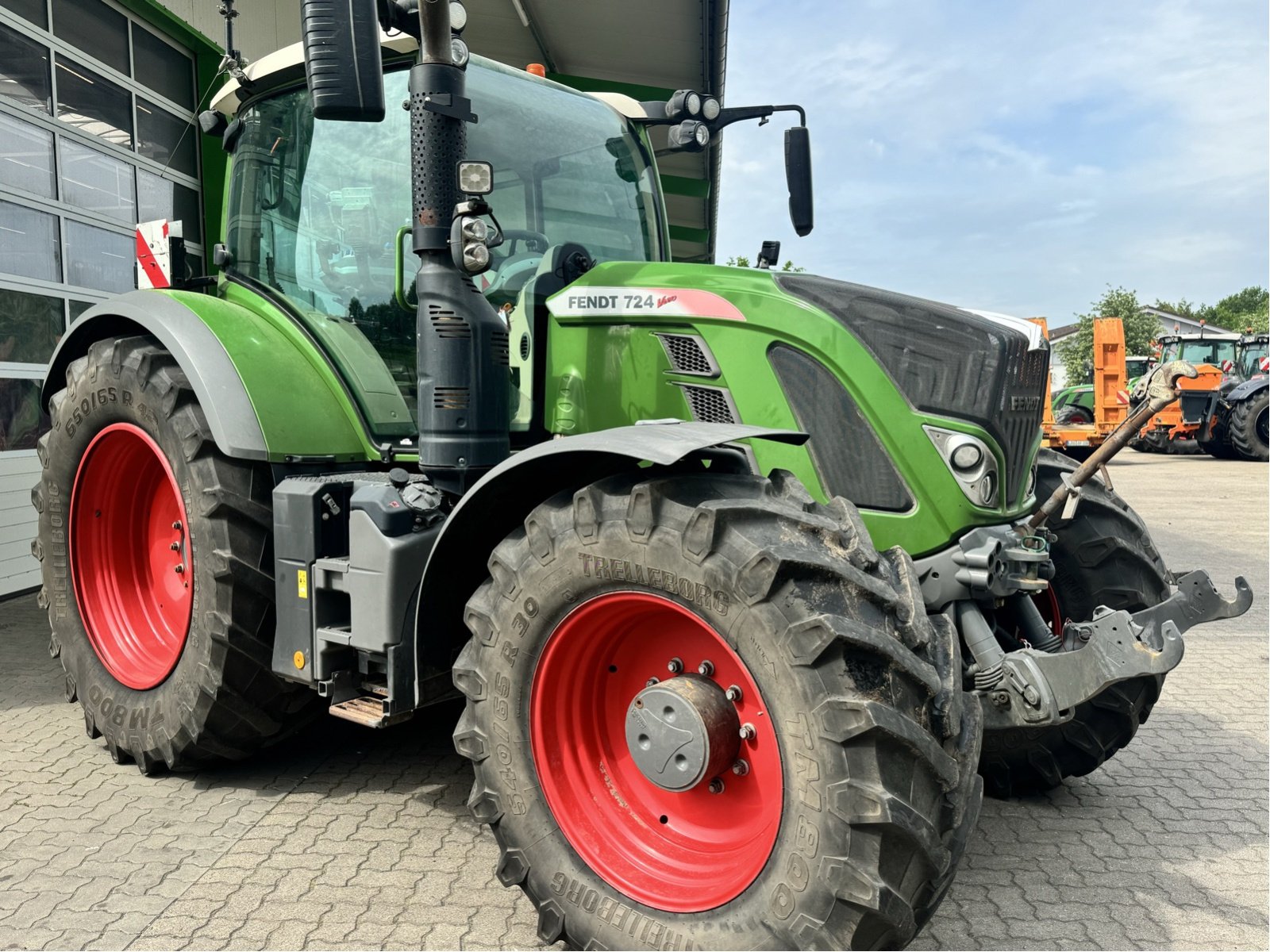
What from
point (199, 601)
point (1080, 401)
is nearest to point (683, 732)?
point (199, 601)

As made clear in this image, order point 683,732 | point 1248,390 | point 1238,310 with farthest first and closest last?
point 1238,310
point 1248,390
point 683,732

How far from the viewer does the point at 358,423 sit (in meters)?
3.47

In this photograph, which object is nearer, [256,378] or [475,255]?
[475,255]

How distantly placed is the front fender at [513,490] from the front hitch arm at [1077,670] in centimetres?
82

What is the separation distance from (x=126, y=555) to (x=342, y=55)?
8.39 ft

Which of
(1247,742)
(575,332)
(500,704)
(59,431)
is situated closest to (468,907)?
(500,704)

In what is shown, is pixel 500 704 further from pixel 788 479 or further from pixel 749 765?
pixel 788 479

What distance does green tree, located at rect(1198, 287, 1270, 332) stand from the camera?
64938mm

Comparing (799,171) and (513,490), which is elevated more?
(799,171)

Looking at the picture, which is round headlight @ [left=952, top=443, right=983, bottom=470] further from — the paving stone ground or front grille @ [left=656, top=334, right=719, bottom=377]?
the paving stone ground

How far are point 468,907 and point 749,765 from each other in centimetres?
91

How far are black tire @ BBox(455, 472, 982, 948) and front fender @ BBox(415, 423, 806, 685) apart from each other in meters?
0.11

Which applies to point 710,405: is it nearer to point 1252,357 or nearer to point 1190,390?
point 1190,390

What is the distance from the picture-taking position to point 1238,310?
73250mm
